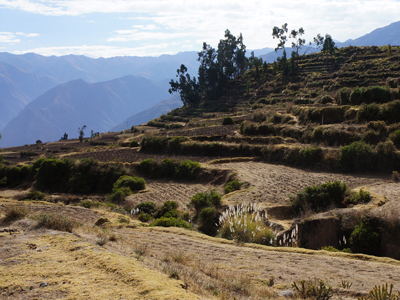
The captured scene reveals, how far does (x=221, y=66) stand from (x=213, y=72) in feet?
25.9

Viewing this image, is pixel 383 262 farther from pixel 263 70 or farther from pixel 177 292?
pixel 263 70

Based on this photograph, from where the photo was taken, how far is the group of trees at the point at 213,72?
273 ft

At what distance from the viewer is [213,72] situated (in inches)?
3255

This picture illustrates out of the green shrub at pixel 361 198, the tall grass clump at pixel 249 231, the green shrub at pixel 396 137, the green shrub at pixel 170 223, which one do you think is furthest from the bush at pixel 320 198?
the green shrub at pixel 396 137

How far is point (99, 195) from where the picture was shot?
23.2m

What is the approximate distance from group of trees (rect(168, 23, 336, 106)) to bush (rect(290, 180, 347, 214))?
64.8 m

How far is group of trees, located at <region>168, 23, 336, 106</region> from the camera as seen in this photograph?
271ft

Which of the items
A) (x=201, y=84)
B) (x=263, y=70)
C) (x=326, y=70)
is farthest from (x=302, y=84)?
(x=201, y=84)

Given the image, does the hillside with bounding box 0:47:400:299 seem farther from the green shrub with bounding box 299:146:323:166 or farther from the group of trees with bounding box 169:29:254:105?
the group of trees with bounding box 169:29:254:105

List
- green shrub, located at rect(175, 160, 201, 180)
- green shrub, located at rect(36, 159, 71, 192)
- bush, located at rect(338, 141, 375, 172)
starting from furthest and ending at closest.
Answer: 1. green shrub, located at rect(36, 159, 71, 192)
2. green shrub, located at rect(175, 160, 201, 180)
3. bush, located at rect(338, 141, 375, 172)

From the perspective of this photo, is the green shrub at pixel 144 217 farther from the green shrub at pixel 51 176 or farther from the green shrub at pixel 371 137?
the green shrub at pixel 371 137

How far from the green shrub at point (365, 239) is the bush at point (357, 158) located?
9.58 metres

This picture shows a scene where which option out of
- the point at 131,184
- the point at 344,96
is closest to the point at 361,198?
the point at 131,184

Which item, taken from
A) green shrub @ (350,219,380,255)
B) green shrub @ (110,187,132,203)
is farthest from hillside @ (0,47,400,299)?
green shrub @ (110,187,132,203)
